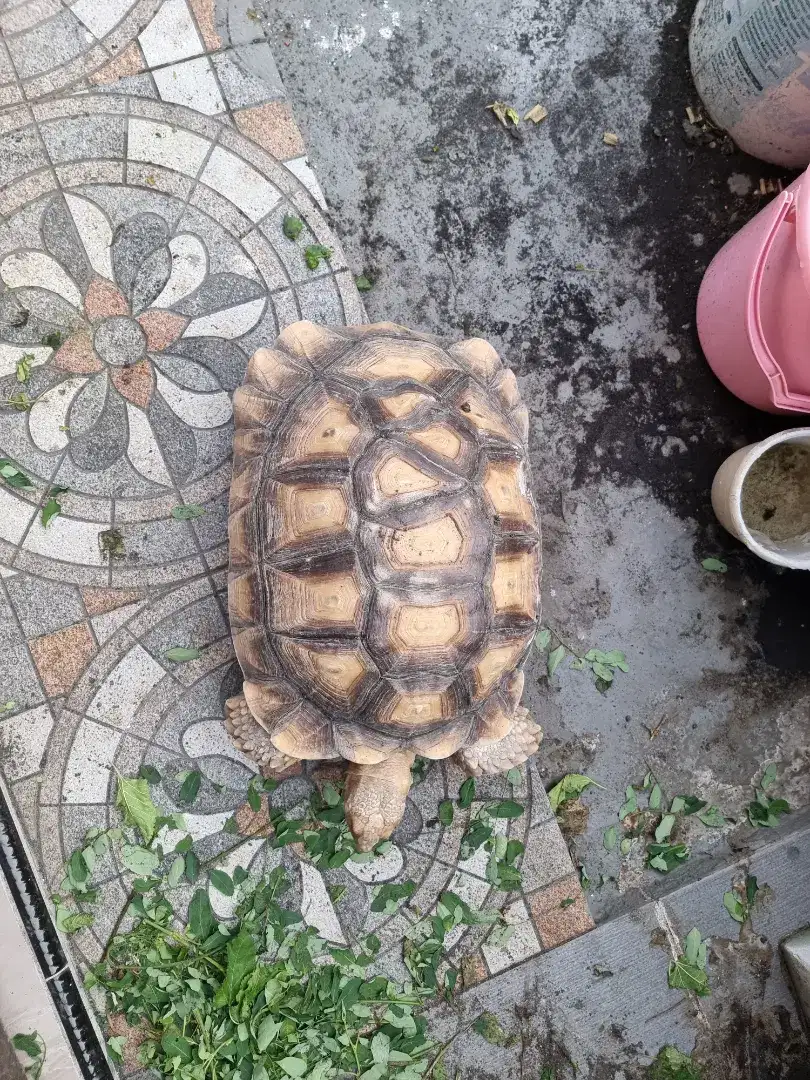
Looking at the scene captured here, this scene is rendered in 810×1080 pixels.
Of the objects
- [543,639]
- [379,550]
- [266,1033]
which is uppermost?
[379,550]

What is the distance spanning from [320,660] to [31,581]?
1271 millimetres

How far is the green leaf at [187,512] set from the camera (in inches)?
109

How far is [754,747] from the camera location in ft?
10.3

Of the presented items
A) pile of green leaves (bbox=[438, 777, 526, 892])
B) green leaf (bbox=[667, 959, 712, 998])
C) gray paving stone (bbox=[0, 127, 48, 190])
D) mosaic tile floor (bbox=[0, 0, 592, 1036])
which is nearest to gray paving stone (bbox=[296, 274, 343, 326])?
mosaic tile floor (bbox=[0, 0, 592, 1036])

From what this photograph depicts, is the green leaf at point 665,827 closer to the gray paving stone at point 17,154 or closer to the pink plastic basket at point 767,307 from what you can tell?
the pink plastic basket at point 767,307

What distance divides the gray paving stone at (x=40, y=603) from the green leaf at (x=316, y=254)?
4.98 feet

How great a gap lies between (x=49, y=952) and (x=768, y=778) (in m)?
2.87

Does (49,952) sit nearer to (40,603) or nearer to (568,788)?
(40,603)

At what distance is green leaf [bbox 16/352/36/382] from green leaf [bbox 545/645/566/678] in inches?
89.2

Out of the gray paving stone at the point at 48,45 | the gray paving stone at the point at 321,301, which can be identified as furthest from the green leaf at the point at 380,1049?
the gray paving stone at the point at 48,45

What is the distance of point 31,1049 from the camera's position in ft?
8.47

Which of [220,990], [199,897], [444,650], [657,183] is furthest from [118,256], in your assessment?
[220,990]

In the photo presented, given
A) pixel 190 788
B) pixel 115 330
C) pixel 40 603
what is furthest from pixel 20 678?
pixel 115 330

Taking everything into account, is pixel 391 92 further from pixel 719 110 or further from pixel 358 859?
pixel 358 859
